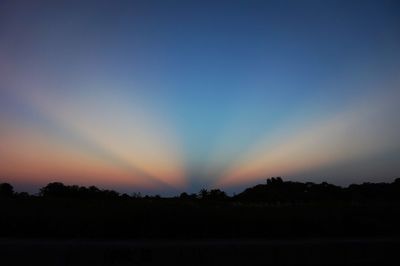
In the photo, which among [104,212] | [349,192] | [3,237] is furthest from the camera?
[349,192]

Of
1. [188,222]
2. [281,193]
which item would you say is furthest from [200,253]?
[281,193]

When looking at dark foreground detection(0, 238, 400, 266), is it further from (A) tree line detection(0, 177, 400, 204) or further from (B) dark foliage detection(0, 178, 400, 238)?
(A) tree line detection(0, 177, 400, 204)

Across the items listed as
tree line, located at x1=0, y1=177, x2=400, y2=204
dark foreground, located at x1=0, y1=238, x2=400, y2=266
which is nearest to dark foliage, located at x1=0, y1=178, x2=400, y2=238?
dark foreground, located at x1=0, y1=238, x2=400, y2=266

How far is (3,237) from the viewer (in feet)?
45.2

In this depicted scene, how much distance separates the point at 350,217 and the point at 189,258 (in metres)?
8.06

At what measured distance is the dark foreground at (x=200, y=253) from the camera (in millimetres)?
11156

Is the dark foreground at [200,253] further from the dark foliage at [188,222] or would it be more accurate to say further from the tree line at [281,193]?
the tree line at [281,193]

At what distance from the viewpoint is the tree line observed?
31094mm

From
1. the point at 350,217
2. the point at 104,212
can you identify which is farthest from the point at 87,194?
the point at 350,217

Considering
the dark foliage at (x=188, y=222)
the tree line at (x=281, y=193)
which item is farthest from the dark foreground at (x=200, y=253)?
the tree line at (x=281, y=193)

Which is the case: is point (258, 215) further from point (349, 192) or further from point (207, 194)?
point (349, 192)

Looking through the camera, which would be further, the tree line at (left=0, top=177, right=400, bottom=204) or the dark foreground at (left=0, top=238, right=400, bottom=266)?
the tree line at (left=0, top=177, right=400, bottom=204)

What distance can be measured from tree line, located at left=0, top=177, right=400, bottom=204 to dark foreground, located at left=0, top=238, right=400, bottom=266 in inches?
599

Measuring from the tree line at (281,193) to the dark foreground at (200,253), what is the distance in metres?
15.2
